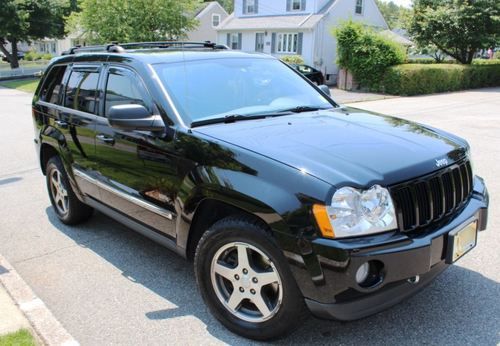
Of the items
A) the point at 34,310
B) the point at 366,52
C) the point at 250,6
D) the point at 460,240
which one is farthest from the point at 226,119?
the point at 250,6

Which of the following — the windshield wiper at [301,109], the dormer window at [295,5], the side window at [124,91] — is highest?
the dormer window at [295,5]

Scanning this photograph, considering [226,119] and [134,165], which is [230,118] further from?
[134,165]

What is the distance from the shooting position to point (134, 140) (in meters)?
3.76

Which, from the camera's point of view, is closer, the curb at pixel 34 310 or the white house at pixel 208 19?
the curb at pixel 34 310

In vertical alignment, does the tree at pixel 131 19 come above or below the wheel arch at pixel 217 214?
above

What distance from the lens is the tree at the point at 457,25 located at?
81.6 feet

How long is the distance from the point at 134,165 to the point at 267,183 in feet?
4.65

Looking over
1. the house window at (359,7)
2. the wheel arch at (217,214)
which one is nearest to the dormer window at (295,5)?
the house window at (359,7)

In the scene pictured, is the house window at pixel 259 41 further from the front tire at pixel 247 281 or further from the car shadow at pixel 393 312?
the front tire at pixel 247 281

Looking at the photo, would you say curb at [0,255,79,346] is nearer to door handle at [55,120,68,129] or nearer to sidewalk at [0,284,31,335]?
sidewalk at [0,284,31,335]

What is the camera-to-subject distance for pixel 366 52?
23219 millimetres

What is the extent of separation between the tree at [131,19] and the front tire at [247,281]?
84.0 ft

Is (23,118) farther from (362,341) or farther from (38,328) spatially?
(362,341)

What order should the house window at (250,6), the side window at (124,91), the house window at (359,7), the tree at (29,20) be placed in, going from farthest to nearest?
1. the tree at (29,20)
2. the house window at (250,6)
3. the house window at (359,7)
4. the side window at (124,91)
